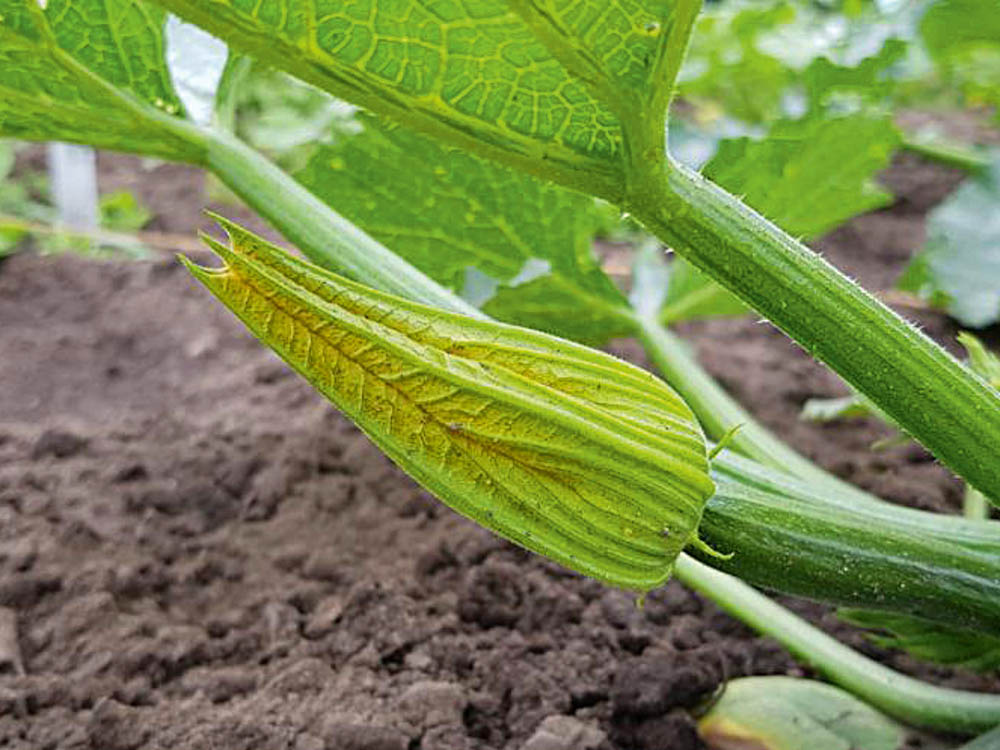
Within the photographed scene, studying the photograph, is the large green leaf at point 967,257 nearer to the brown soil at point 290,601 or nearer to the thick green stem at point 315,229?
the brown soil at point 290,601

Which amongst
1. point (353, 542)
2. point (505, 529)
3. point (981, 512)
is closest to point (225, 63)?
point (353, 542)

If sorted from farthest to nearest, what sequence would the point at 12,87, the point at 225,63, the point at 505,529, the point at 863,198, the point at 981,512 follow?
the point at 863,198 → the point at 981,512 → the point at 225,63 → the point at 12,87 → the point at 505,529

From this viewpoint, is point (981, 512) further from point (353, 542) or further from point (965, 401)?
point (353, 542)

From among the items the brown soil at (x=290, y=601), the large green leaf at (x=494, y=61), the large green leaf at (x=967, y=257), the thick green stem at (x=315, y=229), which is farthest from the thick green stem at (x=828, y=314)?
the large green leaf at (x=967, y=257)

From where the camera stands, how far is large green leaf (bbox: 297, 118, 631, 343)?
4.93ft

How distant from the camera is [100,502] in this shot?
5.00 ft

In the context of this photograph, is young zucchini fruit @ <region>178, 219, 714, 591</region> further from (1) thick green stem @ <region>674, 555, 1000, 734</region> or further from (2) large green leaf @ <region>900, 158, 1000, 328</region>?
(2) large green leaf @ <region>900, 158, 1000, 328</region>

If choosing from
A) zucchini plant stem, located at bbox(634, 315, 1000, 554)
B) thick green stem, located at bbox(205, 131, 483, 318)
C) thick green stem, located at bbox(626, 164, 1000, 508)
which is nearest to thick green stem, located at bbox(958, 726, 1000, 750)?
zucchini plant stem, located at bbox(634, 315, 1000, 554)

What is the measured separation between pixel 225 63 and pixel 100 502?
0.56 metres

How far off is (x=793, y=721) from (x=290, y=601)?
536 millimetres

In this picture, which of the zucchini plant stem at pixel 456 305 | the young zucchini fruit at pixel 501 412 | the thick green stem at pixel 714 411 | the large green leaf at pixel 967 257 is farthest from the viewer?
the large green leaf at pixel 967 257

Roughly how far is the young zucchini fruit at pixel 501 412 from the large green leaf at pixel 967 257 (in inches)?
48.6

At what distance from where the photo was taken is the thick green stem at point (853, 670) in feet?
3.82

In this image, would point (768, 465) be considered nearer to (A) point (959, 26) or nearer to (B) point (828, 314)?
(B) point (828, 314)
